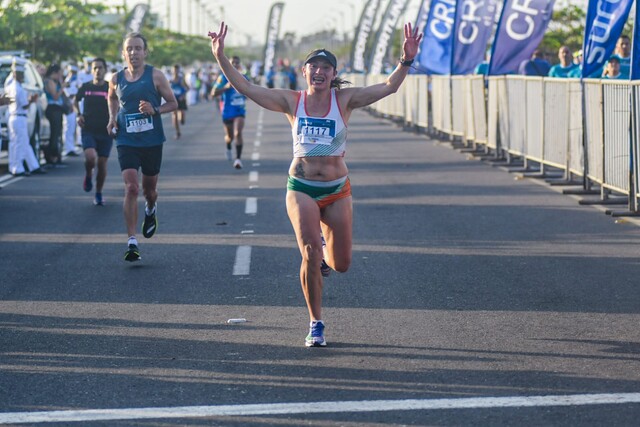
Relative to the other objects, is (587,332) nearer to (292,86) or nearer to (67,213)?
(67,213)

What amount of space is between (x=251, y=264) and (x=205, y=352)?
3661mm

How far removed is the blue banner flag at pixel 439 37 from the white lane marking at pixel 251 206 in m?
11.6

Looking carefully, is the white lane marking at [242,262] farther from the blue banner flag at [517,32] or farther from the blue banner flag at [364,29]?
the blue banner flag at [364,29]

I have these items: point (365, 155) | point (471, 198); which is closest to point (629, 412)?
point (471, 198)

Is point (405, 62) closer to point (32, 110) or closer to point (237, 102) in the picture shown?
point (237, 102)

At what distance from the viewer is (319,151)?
8.00m

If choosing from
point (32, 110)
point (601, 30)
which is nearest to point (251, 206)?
point (601, 30)

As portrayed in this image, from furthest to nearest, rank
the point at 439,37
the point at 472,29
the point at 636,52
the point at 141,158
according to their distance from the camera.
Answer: the point at 439,37 → the point at 472,29 → the point at 636,52 → the point at 141,158

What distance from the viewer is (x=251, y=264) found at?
37.3 feet

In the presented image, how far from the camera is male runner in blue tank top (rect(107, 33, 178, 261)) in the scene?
11.6m

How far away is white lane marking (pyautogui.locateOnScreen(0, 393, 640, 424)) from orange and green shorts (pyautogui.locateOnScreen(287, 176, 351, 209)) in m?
1.93

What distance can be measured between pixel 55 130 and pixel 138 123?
12.8 metres

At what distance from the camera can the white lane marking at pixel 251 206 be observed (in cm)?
1557

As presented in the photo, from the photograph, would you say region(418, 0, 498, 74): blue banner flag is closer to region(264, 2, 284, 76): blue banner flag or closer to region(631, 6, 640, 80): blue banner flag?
region(631, 6, 640, 80): blue banner flag
